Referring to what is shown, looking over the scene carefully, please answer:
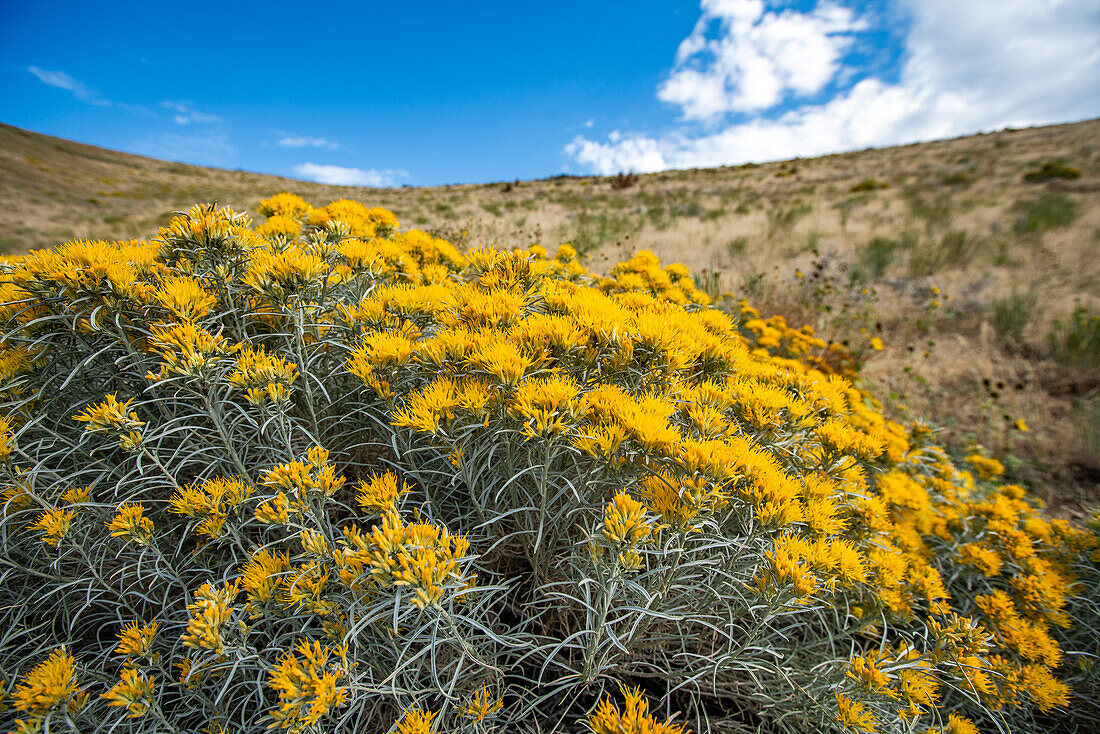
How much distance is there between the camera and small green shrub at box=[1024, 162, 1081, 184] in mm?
15227

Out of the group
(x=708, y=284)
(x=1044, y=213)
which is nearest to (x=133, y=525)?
(x=708, y=284)

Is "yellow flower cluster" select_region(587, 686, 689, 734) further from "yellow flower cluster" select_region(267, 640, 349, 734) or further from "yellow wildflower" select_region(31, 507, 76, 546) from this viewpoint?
"yellow wildflower" select_region(31, 507, 76, 546)

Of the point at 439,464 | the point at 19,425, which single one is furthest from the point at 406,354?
the point at 19,425

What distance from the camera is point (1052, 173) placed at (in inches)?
617

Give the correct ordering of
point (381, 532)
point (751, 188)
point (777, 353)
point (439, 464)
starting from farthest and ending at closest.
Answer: point (751, 188) → point (777, 353) → point (439, 464) → point (381, 532)

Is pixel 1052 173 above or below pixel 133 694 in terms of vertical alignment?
above

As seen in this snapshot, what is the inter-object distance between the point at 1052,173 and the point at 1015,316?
1629 centimetres

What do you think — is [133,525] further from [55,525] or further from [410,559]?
[410,559]

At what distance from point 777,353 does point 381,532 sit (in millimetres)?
5021

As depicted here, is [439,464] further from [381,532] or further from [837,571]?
[837,571]

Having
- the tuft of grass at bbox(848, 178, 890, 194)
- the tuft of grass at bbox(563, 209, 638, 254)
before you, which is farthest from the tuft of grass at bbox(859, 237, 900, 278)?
the tuft of grass at bbox(848, 178, 890, 194)

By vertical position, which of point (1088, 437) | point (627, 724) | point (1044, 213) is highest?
point (1044, 213)

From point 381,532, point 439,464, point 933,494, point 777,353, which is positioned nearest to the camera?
point 381,532

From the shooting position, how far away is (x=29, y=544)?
5.52 feet
